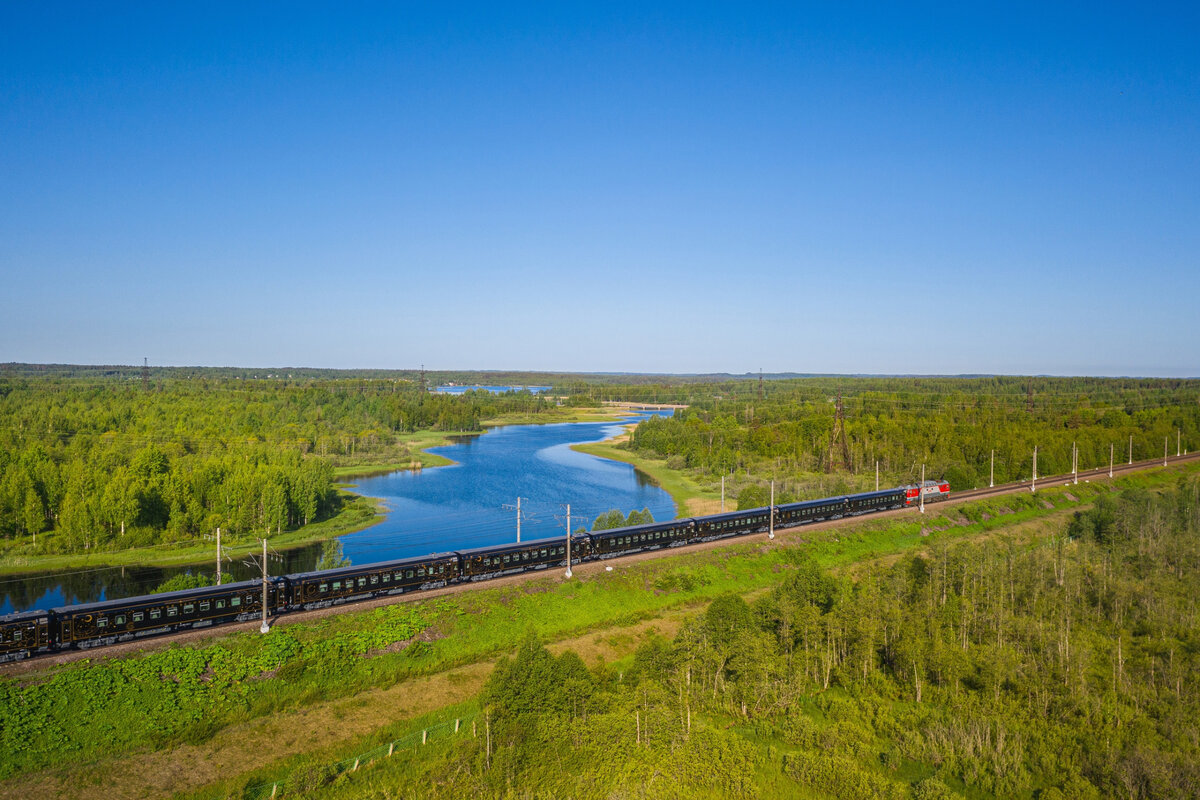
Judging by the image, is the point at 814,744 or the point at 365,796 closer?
the point at 365,796

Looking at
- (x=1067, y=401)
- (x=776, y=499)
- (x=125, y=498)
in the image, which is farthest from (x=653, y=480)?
(x=1067, y=401)

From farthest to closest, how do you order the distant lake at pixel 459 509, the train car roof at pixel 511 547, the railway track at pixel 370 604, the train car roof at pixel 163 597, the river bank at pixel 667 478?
the river bank at pixel 667 478 → the distant lake at pixel 459 509 → the train car roof at pixel 511 547 → the train car roof at pixel 163 597 → the railway track at pixel 370 604

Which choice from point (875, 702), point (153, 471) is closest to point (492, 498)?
point (153, 471)

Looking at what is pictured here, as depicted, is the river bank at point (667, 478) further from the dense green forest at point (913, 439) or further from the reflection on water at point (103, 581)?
the reflection on water at point (103, 581)

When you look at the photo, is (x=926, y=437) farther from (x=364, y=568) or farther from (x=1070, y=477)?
(x=364, y=568)

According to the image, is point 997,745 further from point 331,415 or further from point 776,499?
point 331,415

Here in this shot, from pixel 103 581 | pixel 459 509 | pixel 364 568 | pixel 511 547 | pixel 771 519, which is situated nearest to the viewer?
pixel 364 568

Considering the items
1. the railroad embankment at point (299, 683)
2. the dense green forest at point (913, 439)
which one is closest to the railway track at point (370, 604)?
the railroad embankment at point (299, 683)
